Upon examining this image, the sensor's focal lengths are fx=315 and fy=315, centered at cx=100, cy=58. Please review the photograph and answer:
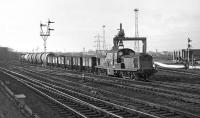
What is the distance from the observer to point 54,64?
60.4m

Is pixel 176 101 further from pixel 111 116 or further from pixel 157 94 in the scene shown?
pixel 111 116

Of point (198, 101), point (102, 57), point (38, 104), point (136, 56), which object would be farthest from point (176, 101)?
point (102, 57)

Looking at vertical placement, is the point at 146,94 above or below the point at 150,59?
below

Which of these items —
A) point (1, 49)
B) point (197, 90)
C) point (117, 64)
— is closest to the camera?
point (197, 90)

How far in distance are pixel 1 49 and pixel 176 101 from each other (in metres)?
146

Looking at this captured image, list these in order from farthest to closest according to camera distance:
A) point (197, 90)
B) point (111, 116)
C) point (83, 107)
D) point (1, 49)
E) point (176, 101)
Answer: point (1, 49) < point (197, 90) < point (176, 101) < point (83, 107) < point (111, 116)

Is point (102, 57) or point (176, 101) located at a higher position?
point (102, 57)

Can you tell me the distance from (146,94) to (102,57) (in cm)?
1735

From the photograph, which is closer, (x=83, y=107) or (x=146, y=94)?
(x=83, y=107)

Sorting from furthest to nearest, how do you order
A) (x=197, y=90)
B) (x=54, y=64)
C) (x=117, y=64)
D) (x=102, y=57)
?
(x=54, y=64), (x=102, y=57), (x=117, y=64), (x=197, y=90)

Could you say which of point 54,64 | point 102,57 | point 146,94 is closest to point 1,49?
point 54,64

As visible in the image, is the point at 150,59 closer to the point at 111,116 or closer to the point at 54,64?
the point at 111,116

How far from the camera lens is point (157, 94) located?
1925cm

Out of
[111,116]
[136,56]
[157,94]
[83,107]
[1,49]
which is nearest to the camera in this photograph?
[111,116]
